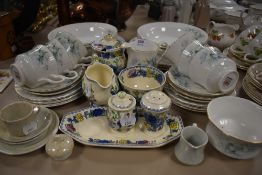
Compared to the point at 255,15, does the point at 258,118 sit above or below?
below

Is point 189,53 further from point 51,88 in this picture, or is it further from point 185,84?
point 51,88

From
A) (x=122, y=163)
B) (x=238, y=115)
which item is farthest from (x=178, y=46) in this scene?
(x=122, y=163)

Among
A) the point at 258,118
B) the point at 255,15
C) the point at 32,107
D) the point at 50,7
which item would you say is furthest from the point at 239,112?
the point at 50,7

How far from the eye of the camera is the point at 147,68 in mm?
746

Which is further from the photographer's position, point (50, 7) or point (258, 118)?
point (50, 7)

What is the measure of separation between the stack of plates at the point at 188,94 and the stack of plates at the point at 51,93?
0.87 feet

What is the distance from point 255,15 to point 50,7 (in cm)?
95

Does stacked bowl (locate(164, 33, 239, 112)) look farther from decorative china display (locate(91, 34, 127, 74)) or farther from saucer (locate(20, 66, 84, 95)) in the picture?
saucer (locate(20, 66, 84, 95))

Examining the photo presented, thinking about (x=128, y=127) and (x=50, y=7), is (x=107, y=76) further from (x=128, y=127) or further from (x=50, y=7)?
(x=50, y=7)

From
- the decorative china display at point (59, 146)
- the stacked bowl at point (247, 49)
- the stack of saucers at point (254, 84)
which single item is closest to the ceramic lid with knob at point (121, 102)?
the decorative china display at point (59, 146)

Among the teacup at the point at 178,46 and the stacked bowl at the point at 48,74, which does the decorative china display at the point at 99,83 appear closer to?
the stacked bowl at the point at 48,74

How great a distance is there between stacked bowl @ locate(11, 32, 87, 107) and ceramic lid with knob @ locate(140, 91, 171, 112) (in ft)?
0.74

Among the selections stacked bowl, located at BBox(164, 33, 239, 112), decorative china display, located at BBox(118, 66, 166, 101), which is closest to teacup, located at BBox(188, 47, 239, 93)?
stacked bowl, located at BBox(164, 33, 239, 112)

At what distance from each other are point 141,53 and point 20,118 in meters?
0.37
